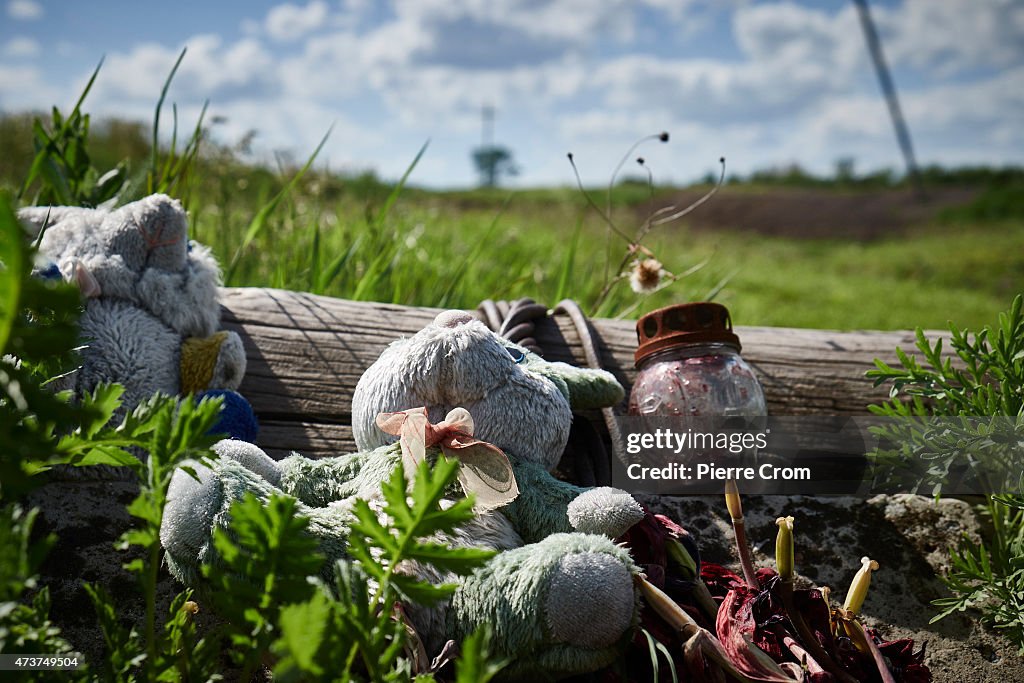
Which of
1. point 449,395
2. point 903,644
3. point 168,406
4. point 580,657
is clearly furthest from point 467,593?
point 903,644

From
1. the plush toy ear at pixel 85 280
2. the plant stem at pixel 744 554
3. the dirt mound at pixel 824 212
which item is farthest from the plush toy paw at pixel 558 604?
the dirt mound at pixel 824 212

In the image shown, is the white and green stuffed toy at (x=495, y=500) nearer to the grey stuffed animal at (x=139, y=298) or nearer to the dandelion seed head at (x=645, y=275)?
the grey stuffed animal at (x=139, y=298)

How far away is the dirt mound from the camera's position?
43.2 ft

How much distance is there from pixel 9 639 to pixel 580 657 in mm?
676

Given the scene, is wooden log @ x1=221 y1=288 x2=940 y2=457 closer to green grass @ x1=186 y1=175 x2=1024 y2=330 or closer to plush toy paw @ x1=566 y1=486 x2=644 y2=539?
green grass @ x1=186 y1=175 x2=1024 y2=330

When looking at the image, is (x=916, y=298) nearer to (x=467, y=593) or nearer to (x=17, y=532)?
(x=467, y=593)

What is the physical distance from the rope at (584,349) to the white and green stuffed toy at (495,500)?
222 mm

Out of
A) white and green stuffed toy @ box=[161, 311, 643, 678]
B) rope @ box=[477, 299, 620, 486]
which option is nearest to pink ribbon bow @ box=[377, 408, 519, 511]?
white and green stuffed toy @ box=[161, 311, 643, 678]

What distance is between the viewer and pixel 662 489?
1.80 m

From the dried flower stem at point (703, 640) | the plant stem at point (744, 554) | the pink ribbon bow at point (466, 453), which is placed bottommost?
the dried flower stem at point (703, 640)

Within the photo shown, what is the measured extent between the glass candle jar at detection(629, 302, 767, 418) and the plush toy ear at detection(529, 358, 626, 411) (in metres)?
0.15

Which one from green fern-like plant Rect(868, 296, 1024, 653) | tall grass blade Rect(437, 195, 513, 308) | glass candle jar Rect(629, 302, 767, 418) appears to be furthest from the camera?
tall grass blade Rect(437, 195, 513, 308)

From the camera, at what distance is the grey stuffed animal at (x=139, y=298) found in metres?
1.63

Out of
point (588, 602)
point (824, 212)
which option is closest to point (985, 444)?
point (588, 602)
